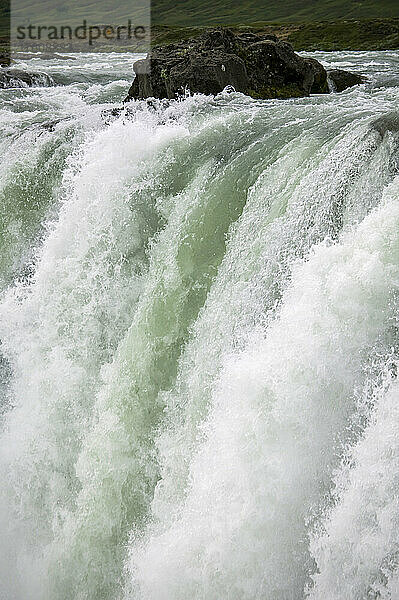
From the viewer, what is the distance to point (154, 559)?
19.2ft

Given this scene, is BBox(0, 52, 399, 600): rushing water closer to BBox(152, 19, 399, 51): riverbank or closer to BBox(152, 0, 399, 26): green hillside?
BBox(152, 19, 399, 51): riverbank

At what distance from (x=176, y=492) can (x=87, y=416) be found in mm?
1657

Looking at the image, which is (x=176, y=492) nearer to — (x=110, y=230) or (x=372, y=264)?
(x=372, y=264)

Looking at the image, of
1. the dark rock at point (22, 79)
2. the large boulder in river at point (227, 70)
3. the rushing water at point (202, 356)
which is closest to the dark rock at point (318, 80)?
the large boulder in river at point (227, 70)

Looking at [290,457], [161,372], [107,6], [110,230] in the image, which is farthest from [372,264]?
[107,6]

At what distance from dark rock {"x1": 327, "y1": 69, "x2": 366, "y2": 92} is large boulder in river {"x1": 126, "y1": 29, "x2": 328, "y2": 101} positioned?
0.39 metres

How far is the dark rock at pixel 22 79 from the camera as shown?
60.1 feet

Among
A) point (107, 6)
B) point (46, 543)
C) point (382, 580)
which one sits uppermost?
point (107, 6)

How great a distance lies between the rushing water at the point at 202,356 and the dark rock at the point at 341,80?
4.39 meters

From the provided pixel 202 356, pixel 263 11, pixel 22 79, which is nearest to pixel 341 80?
pixel 202 356

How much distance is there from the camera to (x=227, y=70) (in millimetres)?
11906

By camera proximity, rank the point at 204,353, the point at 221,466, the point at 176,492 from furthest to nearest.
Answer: the point at 204,353
the point at 176,492
the point at 221,466

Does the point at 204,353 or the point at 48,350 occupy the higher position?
the point at 204,353

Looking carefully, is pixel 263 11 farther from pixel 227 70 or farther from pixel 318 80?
pixel 227 70
